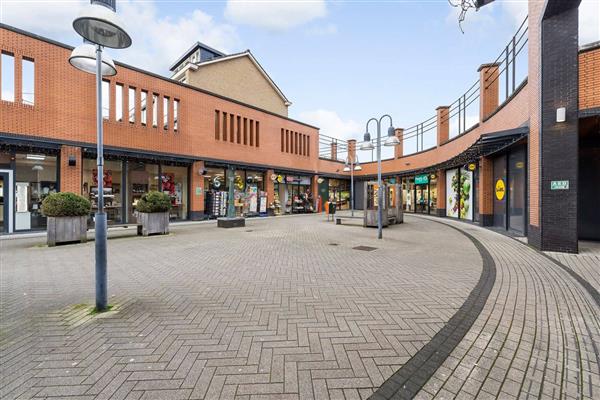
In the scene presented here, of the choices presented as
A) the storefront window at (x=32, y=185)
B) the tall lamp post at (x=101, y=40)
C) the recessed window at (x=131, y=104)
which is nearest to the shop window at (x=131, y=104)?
the recessed window at (x=131, y=104)

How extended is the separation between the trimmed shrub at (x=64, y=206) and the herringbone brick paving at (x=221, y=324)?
2274mm

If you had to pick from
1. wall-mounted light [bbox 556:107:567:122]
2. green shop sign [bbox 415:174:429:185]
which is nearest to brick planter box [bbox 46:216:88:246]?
wall-mounted light [bbox 556:107:567:122]

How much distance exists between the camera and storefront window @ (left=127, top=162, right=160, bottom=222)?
49.9 ft

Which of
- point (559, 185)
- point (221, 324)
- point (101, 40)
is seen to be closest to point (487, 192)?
point (559, 185)

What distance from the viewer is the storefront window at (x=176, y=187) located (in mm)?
16672

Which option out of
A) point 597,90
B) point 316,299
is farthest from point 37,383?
point 597,90

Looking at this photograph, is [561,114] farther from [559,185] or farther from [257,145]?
[257,145]

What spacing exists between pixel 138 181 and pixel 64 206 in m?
6.73

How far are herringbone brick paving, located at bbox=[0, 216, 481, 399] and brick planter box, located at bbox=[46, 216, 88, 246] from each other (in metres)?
1.92

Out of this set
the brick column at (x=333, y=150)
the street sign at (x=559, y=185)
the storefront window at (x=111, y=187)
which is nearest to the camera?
the street sign at (x=559, y=185)

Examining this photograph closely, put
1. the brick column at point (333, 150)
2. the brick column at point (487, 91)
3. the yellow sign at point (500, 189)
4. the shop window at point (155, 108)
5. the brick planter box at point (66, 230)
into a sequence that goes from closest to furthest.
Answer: the brick planter box at point (66, 230) → the yellow sign at point (500, 189) → the brick column at point (487, 91) → the shop window at point (155, 108) → the brick column at point (333, 150)

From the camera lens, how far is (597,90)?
25.2ft

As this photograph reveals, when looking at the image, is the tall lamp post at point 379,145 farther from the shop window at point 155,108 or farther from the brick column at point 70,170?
the brick column at point 70,170

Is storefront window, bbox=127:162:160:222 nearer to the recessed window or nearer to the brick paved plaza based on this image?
the recessed window
